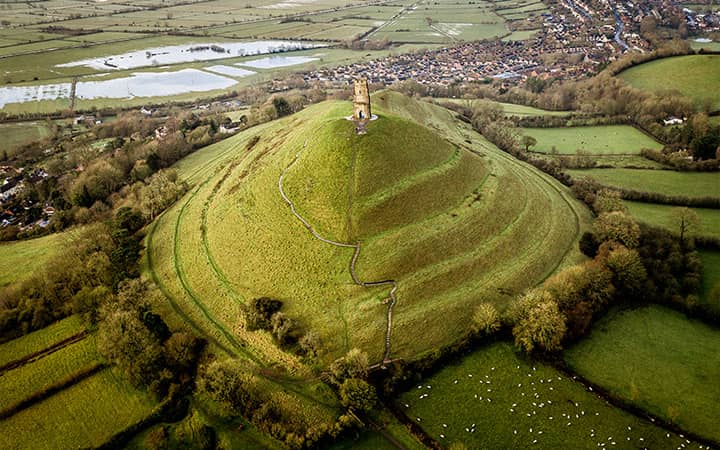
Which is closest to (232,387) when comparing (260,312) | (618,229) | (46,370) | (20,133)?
(260,312)

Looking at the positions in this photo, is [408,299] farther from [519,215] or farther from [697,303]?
[697,303]

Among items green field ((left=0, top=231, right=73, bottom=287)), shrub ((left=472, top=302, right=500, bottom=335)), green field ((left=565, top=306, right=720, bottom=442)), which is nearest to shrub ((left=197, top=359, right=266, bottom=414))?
shrub ((left=472, top=302, right=500, bottom=335))

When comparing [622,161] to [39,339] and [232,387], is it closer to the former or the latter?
[232,387]

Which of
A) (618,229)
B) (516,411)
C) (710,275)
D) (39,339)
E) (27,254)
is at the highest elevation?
(618,229)

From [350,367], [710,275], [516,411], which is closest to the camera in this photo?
[516,411]

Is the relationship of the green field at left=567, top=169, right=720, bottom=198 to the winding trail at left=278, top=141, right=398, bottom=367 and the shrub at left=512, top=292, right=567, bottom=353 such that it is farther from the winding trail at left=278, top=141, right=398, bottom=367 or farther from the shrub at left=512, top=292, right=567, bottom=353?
the winding trail at left=278, top=141, right=398, bottom=367

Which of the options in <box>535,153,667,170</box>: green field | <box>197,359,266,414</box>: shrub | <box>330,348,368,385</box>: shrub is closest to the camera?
<box>197,359,266,414</box>: shrub

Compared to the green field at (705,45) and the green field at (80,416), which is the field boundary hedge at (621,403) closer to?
the green field at (80,416)
